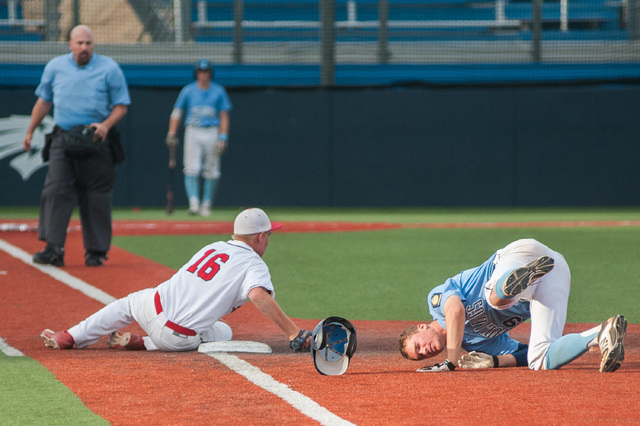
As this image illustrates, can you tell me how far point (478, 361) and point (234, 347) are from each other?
1348 millimetres

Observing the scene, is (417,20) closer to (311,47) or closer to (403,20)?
(403,20)

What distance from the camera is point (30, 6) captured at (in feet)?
63.7

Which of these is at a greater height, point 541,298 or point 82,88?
point 82,88

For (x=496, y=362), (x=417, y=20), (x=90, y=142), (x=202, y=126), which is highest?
(x=417, y=20)

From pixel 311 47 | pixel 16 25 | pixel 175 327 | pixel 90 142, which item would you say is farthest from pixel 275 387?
pixel 16 25

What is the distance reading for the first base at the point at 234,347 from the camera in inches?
212

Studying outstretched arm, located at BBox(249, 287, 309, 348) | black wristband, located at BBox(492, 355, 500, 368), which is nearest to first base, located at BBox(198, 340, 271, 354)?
outstretched arm, located at BBox(249, 287, 309, 348)

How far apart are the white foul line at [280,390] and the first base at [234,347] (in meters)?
0.04

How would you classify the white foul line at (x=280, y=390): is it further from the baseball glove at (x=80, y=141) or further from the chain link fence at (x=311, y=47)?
the chain link fence at (x=311, y=47)

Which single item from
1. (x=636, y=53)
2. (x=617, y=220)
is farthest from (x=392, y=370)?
(x=636, y=53)

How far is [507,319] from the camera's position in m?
5.21

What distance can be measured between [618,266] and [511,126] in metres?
8.60

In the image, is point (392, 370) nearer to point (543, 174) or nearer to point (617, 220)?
point (617, 220)

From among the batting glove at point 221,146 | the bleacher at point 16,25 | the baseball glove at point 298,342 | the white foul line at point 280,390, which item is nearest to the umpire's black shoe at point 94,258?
the white foul line at point 280,390
